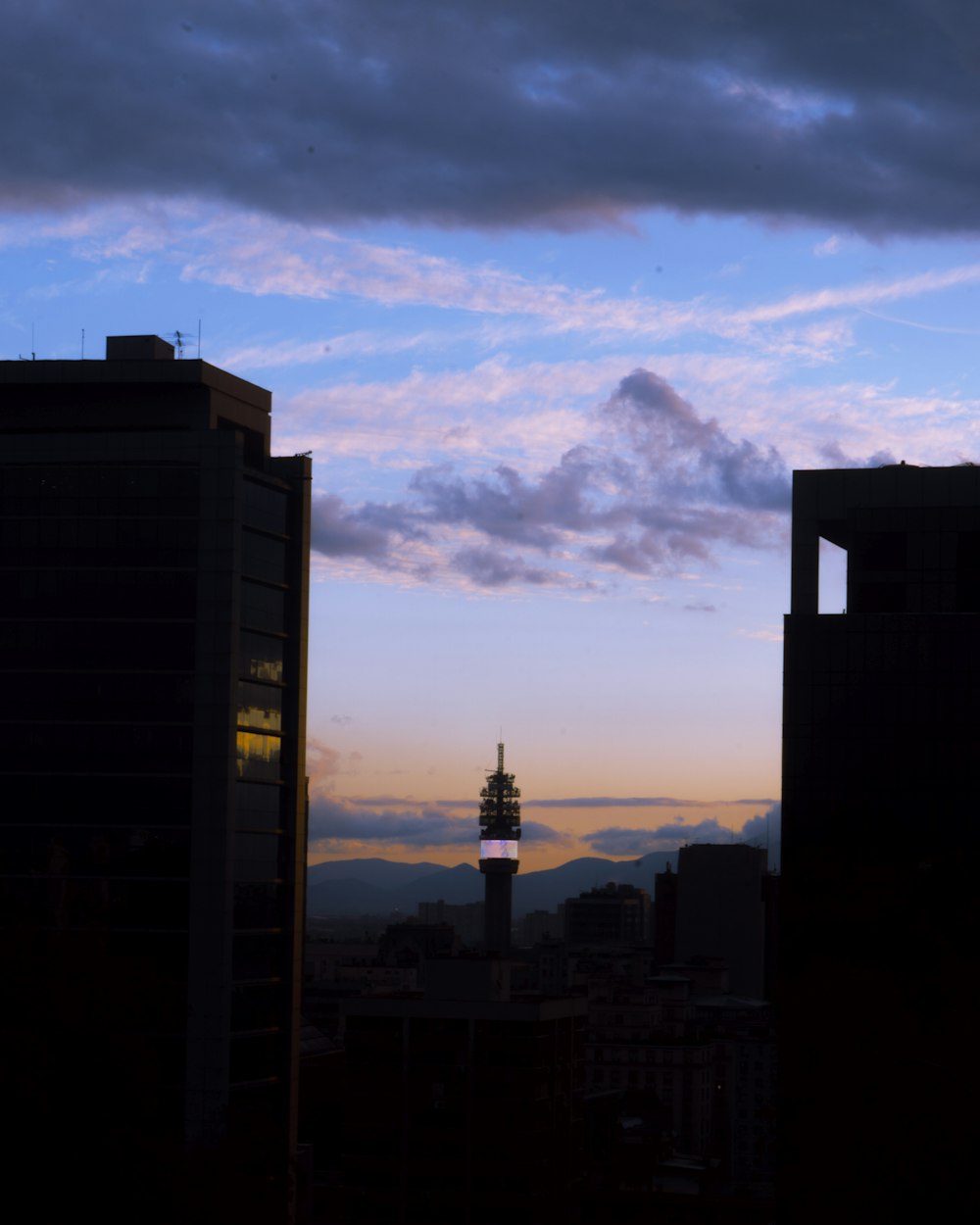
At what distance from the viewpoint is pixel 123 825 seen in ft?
447

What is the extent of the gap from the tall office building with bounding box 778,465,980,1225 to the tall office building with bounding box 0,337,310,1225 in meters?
Result: 36.7

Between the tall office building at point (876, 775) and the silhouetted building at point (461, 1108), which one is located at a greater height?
the tall office building at point (876, 775)

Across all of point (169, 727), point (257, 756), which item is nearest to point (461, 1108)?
point (257, 756)

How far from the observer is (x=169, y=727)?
13775cm

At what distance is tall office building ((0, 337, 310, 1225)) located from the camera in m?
134

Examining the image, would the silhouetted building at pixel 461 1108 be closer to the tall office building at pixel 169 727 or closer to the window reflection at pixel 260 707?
the tall office building at pixel 169 727

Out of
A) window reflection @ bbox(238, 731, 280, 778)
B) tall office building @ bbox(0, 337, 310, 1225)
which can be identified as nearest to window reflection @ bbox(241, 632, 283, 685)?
tall office building @ bbox(0, 337, 310, 1225)

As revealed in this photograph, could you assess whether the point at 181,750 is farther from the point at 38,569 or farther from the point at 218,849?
the point at 38,569

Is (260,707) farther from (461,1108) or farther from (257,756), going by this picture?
(461,1108)

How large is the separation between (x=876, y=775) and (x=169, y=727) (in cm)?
4778

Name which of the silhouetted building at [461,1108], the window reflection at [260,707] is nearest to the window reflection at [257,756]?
the window reflection at [260,707]

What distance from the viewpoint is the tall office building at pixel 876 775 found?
4528 inches

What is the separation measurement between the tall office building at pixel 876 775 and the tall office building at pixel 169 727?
120ft

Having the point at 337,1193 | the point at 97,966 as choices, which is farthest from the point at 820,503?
the point at 337,1193
